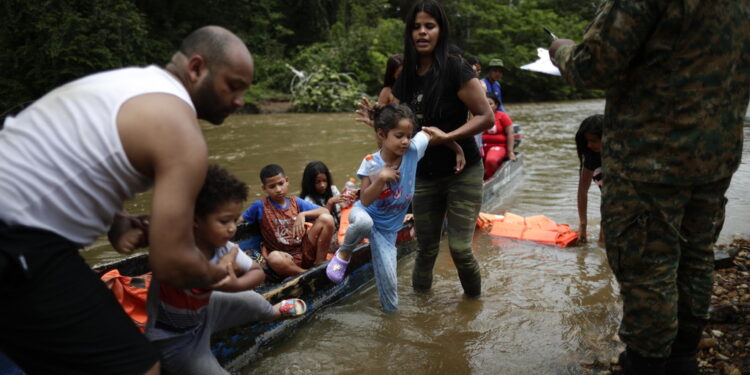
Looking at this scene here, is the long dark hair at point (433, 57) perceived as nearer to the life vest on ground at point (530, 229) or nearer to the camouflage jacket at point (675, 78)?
the camouflage jacket at point (675, 78)

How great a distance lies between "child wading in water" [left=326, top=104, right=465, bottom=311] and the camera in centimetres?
316

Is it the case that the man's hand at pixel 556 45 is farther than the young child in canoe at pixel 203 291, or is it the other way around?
the man's hand at pixel 556 45

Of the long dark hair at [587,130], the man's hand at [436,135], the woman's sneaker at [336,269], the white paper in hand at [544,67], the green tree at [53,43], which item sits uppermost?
the green tree at [53,43]

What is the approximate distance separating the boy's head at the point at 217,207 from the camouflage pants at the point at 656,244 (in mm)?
1535

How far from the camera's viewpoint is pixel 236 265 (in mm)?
1997

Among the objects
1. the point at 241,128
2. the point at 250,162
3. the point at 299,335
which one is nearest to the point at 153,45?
the point at 241,128

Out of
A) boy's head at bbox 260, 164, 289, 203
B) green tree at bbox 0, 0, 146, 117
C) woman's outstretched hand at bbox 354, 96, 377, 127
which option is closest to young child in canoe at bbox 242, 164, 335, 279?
boy's head at bbox 260, 164, 289, 203

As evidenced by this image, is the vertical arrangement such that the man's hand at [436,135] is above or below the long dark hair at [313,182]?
above

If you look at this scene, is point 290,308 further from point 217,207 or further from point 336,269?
point 336,269

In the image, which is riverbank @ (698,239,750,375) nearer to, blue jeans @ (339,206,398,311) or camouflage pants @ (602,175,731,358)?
camouflage pants @ (602,175,731,358)

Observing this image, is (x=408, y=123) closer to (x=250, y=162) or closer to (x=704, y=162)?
(x=704, y=162)

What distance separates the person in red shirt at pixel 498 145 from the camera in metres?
7.78

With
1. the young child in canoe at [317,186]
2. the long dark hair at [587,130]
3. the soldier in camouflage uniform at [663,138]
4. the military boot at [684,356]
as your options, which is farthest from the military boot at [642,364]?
the young child in canoe at [317,186]

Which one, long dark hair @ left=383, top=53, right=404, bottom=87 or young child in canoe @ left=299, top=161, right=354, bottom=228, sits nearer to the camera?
long dark hair @ left=383, top=53, right=404, bottom=87
